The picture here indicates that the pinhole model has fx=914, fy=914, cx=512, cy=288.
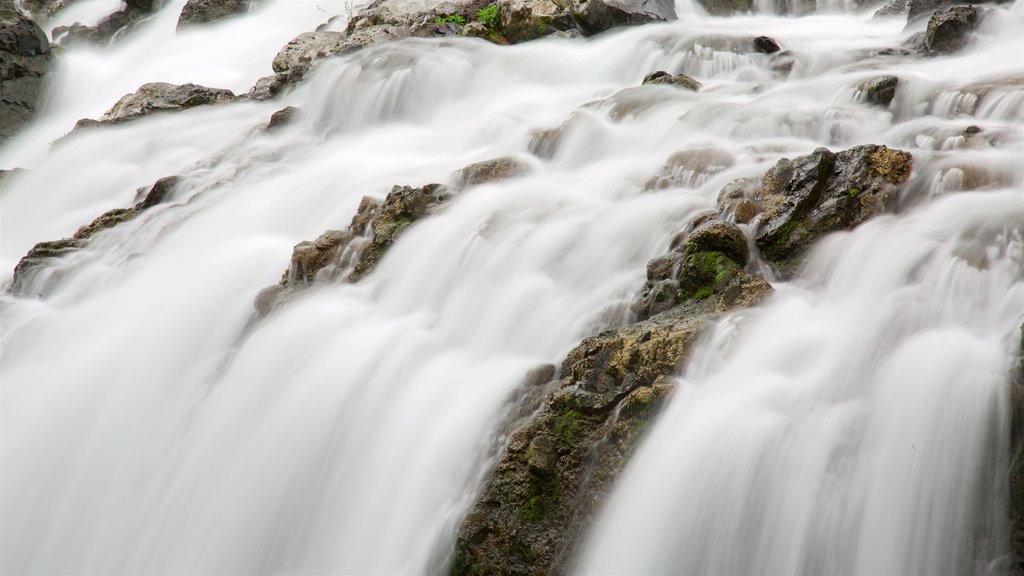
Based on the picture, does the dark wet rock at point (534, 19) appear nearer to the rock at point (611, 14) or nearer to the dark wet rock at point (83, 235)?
the rock at point (611, 14)

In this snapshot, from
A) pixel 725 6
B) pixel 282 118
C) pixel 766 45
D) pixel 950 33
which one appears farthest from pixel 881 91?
pixel 725 6

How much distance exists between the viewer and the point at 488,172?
761 cm

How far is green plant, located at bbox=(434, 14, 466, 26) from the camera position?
12922 mm

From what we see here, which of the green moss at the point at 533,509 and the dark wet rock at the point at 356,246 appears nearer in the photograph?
the green moss at the point at 533,509

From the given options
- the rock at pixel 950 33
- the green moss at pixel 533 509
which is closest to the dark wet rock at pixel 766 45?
the rock at pixel 950 33

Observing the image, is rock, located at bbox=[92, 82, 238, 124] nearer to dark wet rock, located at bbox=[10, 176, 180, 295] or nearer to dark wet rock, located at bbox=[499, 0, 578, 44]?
dark wet rock, located at bbox=[10, 176, 180, 295]

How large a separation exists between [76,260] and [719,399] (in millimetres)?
6322

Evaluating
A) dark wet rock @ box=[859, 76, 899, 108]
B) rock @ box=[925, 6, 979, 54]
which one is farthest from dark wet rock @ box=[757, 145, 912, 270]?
rock @ box=[925, 6, 979, 54]

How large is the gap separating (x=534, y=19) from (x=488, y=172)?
18.1 feet

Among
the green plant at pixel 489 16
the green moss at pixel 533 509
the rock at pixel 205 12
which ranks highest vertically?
the rock at pixel 205 12

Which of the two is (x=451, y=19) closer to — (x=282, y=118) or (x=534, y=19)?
(x=534, y=19)

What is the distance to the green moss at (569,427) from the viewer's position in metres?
4.44

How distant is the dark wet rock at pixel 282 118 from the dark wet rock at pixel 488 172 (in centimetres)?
387

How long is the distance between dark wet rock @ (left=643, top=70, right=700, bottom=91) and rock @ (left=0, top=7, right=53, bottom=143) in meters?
10.2
